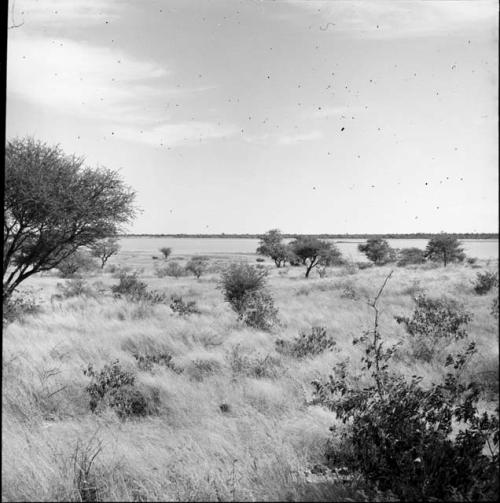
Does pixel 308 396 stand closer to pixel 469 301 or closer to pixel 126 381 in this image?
pixel 126 381

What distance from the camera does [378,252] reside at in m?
66.3

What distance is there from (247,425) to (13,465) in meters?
2.92

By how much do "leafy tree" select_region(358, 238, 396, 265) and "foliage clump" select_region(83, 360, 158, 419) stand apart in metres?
60.1

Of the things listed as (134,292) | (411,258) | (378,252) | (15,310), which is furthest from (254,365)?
(378,252)

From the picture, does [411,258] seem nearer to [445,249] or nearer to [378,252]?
[378,252]

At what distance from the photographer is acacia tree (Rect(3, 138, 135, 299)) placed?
1041cm

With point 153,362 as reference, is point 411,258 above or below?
below

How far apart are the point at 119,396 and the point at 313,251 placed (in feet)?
135

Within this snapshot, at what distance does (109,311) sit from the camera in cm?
1781

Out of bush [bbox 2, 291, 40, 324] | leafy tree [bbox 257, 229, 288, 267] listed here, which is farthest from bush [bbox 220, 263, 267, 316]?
leafy tree [bbox 257, 229, 288, 267]

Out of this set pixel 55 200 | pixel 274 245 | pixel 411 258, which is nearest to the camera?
pixel 55 200

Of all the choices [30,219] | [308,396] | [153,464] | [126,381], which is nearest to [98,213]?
[30,219]

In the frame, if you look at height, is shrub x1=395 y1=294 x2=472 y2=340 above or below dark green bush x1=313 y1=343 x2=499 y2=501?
below

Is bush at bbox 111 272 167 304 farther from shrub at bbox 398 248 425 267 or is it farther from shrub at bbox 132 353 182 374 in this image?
shrub at bbox 398 248 425 267
